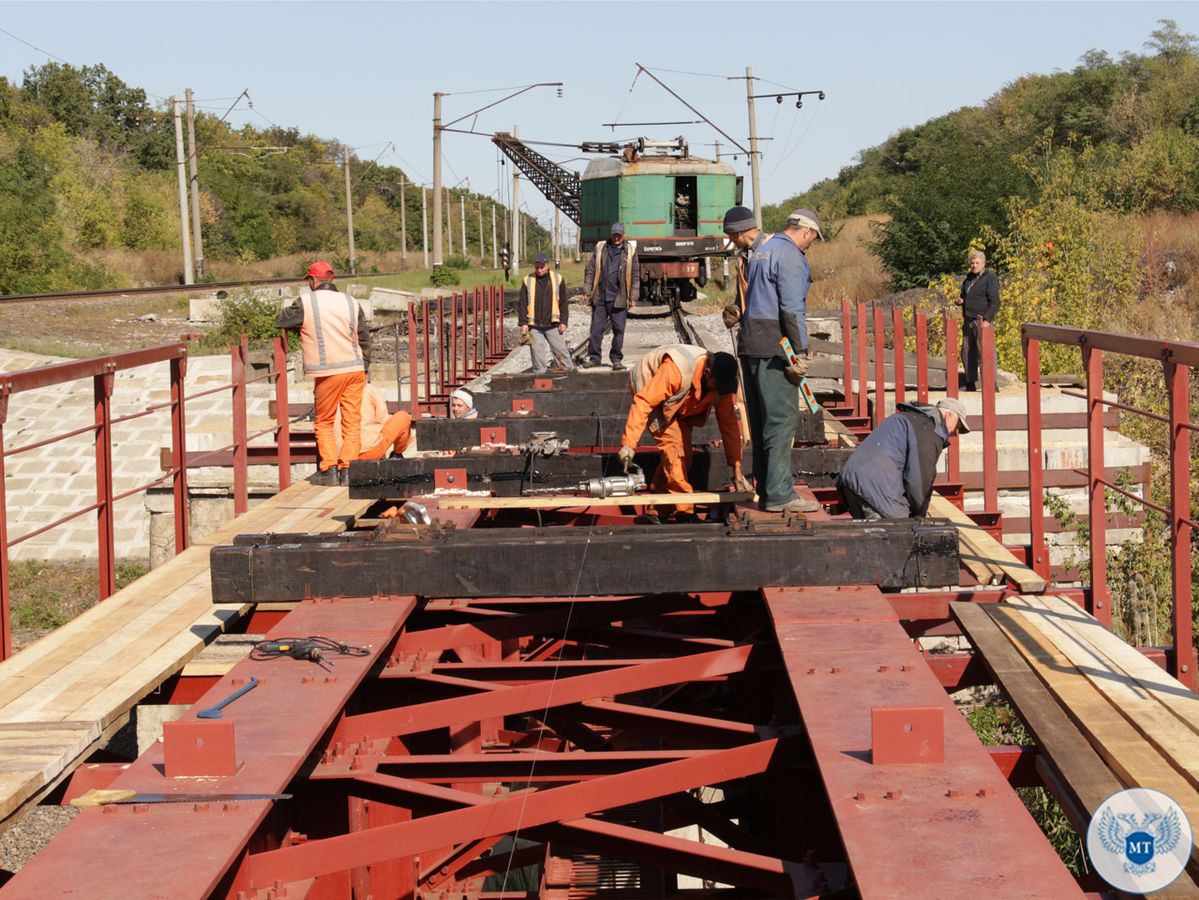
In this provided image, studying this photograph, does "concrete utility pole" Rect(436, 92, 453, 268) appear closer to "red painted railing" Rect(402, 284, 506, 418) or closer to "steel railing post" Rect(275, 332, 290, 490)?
"red painted railing" Rect(402, 284, 506, 418)

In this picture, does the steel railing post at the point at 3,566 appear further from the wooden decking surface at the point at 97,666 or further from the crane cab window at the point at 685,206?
the crane cab window at the point at 685,206

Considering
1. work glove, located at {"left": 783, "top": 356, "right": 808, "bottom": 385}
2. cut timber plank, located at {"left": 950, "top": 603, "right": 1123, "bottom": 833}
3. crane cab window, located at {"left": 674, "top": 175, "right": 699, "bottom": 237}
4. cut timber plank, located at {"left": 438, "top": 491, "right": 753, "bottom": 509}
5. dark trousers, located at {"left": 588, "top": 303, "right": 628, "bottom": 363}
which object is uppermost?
crane cab window, located at {"left": 674, "top": 175, "right": 699, "bottom": 237}

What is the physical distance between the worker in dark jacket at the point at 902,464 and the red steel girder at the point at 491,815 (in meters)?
2.94

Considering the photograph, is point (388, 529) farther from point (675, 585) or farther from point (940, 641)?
point (940, 641)

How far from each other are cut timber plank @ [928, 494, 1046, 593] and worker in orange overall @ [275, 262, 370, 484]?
13.7ft

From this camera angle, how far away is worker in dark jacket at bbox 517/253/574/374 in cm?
1720

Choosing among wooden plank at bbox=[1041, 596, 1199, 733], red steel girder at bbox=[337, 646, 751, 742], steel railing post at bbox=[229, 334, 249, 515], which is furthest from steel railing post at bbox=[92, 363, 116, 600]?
wooden plank at bbox=[1041, 596, 1199, 733]

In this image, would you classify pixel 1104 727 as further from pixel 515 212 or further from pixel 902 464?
pixel 515 212

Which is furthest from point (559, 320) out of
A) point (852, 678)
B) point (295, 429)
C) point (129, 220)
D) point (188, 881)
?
point (129, 220)

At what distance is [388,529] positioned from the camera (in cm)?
609

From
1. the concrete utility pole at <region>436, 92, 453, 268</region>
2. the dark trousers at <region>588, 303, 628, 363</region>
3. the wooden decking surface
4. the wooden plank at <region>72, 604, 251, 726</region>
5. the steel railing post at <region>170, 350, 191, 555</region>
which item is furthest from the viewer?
the concrete utility pole at <region>436, 92, 453, 268</region>

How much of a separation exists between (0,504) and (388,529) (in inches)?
59.9

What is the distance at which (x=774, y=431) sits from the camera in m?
7.27

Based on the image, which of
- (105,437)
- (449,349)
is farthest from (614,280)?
(105,437)
